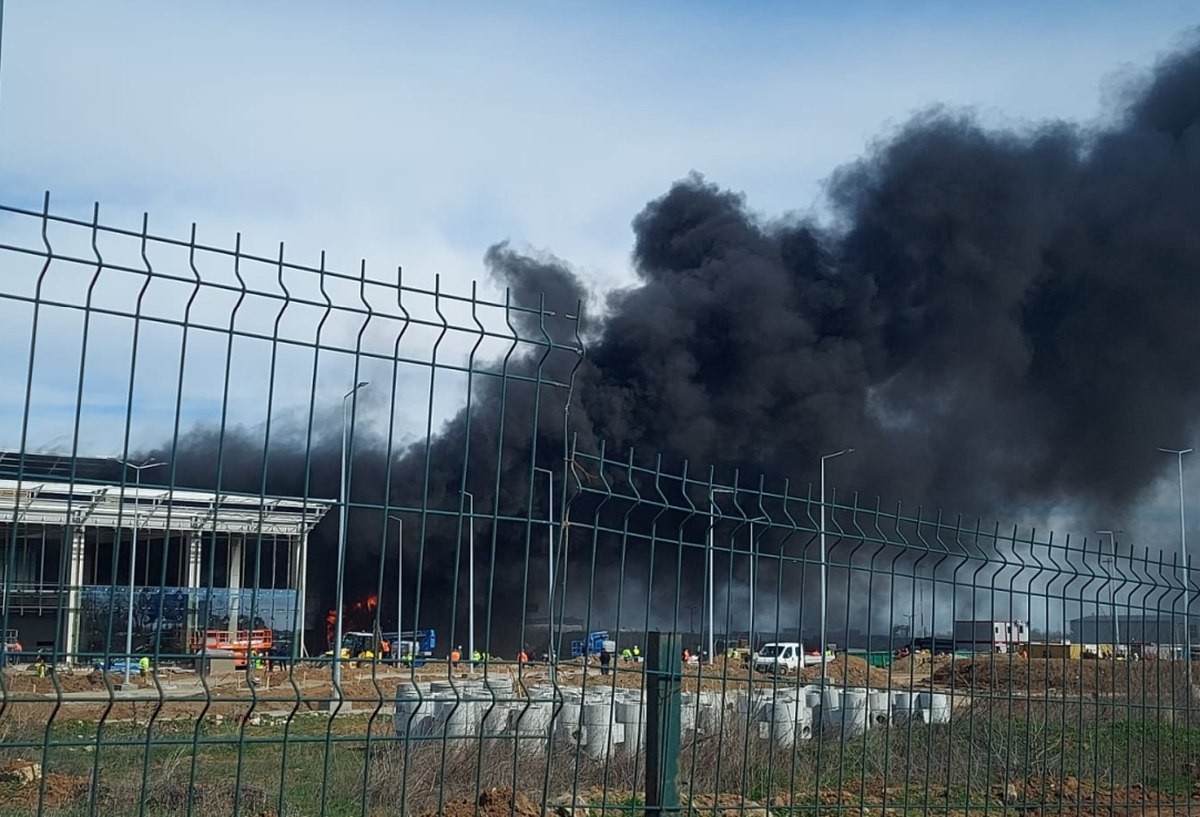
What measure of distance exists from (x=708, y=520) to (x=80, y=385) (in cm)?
230

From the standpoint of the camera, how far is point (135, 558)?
5121 mm

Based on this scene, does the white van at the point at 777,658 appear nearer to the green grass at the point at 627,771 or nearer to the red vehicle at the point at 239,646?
the green grass at the point at 627,771

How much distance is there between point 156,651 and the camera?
3.23 metres

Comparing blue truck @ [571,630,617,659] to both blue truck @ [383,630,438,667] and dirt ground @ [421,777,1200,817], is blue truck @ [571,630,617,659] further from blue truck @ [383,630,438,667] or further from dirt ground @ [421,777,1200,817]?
dirt ground @ [421,777,1200,817]

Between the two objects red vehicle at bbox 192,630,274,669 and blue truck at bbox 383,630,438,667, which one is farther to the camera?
blue truck at bbox 383,630,438,667

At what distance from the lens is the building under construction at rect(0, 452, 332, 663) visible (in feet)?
11.0

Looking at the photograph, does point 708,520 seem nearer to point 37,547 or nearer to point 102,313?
point 102,313

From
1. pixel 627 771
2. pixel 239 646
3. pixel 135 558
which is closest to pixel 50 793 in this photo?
pixel 239 646

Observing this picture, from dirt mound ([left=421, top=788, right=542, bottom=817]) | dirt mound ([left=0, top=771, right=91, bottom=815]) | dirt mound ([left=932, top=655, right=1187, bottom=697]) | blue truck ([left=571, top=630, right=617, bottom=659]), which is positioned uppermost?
blue truck ([left=571, top=630, right=617, bottom=659])

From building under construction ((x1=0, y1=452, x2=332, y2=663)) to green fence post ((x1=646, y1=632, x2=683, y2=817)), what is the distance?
1215 mm

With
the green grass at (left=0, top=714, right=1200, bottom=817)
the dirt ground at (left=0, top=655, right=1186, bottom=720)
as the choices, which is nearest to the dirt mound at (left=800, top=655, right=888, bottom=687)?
the dirt ground at (left=0, top=655, right=1186, bottom=720)

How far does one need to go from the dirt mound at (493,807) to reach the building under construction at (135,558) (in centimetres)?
107

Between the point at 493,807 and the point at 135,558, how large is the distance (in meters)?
1.83

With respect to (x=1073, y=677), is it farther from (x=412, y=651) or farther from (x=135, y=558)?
(x=412, y=651)
